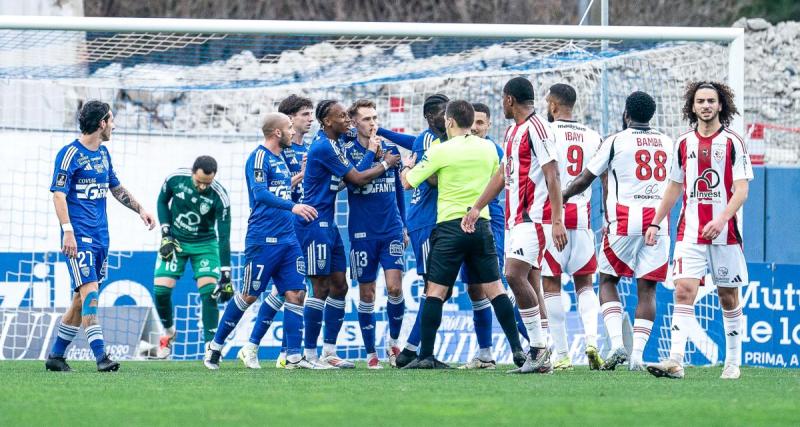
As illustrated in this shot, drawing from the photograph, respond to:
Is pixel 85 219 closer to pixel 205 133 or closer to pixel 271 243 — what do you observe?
pixel 271 243

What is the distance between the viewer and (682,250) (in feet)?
32.8

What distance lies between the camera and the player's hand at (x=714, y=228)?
31.9 feet

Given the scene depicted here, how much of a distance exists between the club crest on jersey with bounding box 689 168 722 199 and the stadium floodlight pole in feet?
10.3

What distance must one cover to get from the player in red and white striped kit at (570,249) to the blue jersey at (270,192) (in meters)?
2.18

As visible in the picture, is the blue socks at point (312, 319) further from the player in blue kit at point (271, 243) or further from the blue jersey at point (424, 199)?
the blue jersey at point (424, 199)

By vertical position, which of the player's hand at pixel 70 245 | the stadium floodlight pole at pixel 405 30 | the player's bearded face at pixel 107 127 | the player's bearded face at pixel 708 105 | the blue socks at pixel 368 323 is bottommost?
the blue socks at pixel 368 323

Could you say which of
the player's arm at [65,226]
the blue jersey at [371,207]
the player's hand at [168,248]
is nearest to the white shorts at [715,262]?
the blue jersey at [371,207]

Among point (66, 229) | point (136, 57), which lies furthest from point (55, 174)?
point (136, 57)

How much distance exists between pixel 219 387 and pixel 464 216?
246cm

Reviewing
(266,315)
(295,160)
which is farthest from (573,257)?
(295,160)

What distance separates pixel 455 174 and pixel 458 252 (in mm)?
641

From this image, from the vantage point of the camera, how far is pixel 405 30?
13.2 meters

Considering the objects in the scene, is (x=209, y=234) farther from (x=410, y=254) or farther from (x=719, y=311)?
(x=719, y=311)

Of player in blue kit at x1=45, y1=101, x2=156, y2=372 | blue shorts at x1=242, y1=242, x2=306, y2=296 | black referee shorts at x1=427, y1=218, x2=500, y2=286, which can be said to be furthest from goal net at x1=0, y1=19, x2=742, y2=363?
black referee shorts at x1=427, y1=218, x2=500, y2=286
